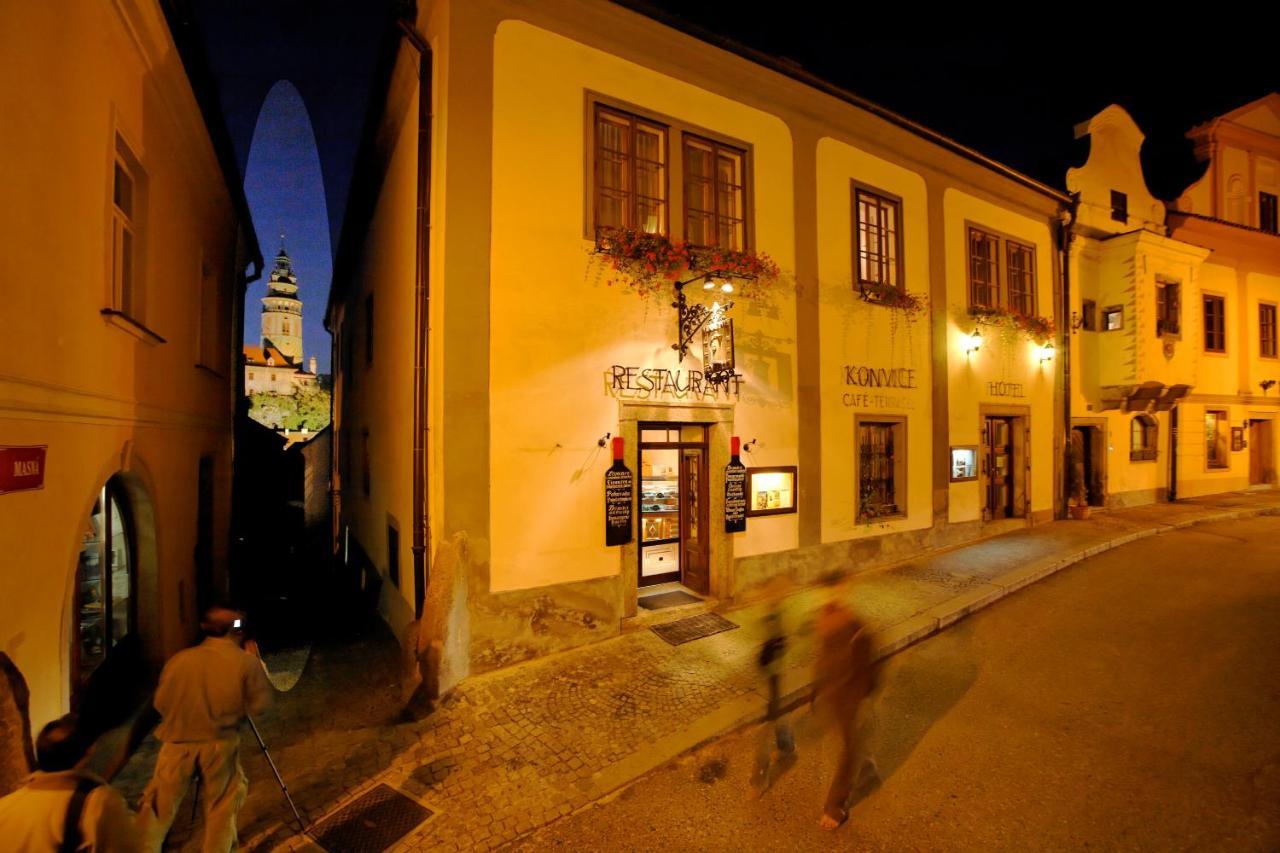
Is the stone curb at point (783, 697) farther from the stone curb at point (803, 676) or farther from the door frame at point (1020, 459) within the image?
the door frame at point (1020, 459)

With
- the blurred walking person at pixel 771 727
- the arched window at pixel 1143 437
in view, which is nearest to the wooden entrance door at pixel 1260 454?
the arched window at pixel 1143 437

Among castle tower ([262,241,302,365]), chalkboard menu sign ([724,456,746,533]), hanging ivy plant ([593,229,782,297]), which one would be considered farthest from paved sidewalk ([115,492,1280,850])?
castle tower ([262,241,302,365])

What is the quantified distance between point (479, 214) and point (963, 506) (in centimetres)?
1071

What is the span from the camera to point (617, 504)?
24.5 ft

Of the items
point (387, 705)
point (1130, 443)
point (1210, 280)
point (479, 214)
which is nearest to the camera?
point (387, 705)

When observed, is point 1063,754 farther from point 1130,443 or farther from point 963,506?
point 1130,443

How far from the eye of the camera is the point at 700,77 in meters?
8.56

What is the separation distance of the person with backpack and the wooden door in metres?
7.02

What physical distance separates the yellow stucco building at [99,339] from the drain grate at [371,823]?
208 cm

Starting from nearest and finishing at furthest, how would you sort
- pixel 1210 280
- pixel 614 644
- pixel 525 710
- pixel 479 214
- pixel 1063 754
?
1. pixel 1063 754
2. pixel 525 710
3. pixel 479 214
4. pixel 614 644
5. pixel 1210 280

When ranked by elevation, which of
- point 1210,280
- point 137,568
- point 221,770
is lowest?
point 221,770

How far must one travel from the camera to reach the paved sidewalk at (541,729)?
14.7 ft

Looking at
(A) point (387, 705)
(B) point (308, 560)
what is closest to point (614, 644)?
(A) point (387, 705)

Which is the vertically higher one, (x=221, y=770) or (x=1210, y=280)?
(x=1210, y=280)
